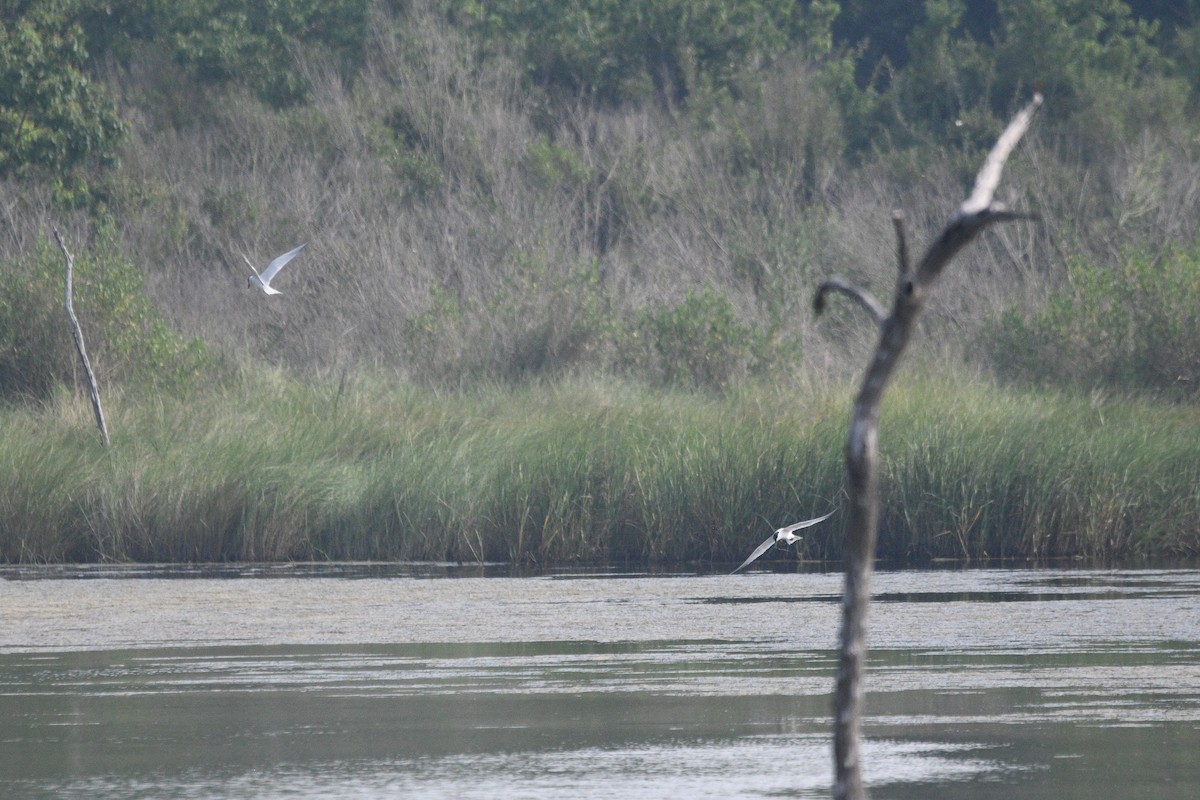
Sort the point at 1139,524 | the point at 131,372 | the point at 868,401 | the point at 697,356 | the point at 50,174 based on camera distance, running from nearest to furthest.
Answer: the point at 868,401 < the point at 1139,524 < the point at 131,372 < the point at 697,356 < the point at 50,174

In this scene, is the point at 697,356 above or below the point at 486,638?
below

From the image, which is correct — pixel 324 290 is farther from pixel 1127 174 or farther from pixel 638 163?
pixel 1127 174

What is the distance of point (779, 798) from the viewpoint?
6.61m

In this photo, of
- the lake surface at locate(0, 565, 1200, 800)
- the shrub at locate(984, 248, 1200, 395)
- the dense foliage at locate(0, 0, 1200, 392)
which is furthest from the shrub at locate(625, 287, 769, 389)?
the lake surface at locate(0, 565, 1200, 800)

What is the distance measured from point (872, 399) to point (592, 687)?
6434mm

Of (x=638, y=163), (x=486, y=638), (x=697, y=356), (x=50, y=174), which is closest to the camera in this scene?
(x=486, y=638)

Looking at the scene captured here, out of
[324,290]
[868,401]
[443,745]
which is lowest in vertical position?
[324,290]

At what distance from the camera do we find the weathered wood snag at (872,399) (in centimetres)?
272

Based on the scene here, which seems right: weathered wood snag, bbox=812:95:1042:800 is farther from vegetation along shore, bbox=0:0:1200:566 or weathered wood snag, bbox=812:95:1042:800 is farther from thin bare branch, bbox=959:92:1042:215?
vegetation along shore, bbox=0:0:1200:566

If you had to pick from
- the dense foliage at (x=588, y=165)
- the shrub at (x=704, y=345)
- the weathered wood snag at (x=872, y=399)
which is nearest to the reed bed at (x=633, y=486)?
the shrub at (x=704, y=345)

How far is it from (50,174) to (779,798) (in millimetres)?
21759

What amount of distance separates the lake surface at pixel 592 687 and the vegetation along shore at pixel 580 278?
152 cm

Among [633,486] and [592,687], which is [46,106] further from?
[592,687]

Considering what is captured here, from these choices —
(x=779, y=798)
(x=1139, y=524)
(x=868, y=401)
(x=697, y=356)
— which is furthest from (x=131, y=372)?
(x=868, y=401)
